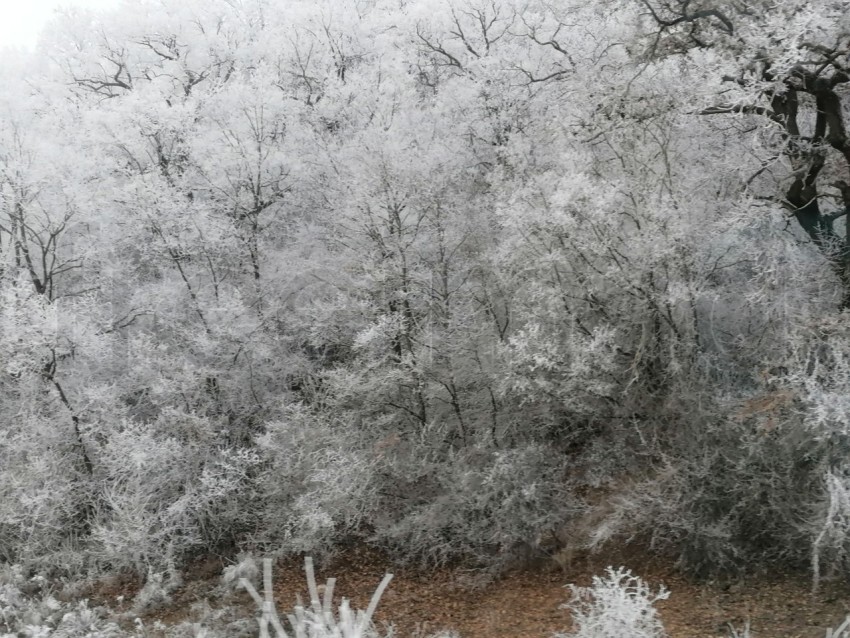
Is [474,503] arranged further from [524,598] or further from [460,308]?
[460,308]

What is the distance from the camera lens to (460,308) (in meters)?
13.7

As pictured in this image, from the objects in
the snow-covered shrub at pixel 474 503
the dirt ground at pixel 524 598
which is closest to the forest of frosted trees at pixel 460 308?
the snow-covered shrub at pixel 474 503

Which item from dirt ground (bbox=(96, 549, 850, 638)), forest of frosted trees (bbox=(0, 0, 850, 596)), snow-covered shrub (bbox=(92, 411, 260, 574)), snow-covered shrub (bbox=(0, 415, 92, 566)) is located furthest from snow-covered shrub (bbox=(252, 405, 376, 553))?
snow-covered shrub (bbox=(0, 415, 92, 566))

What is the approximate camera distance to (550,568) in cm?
1174

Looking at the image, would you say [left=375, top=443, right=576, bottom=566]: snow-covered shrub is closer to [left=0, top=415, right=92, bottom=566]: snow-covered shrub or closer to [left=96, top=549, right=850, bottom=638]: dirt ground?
[left=96, top=549, right=850, bottom=638]: dirt ground

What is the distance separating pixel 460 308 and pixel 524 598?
5169 millimetres

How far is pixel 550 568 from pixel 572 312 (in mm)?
4114

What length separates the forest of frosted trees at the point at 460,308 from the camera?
10539 mm

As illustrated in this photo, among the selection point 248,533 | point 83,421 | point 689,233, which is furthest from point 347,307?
point 689,233

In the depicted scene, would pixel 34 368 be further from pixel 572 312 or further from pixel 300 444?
pixel 572 312

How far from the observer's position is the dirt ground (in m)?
9.29

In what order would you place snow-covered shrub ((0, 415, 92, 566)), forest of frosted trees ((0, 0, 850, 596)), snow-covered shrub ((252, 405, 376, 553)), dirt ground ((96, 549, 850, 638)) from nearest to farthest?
dirt ground ((96, 549, 850, 638)) < forest of frosted trees ((0, 0, 850, 596)) < snow-covered shrub ((252, 405, 376, 553)) < snow-covered shrub ((0, 415, 92, 566))

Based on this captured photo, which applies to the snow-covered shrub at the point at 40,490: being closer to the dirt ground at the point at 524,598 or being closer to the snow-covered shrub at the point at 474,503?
the dirt ground at the point at 524,598

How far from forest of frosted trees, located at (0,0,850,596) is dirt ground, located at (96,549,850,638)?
361 mm
